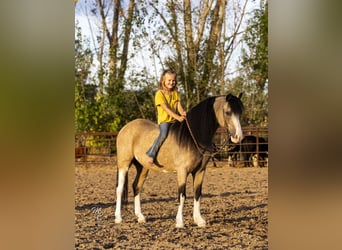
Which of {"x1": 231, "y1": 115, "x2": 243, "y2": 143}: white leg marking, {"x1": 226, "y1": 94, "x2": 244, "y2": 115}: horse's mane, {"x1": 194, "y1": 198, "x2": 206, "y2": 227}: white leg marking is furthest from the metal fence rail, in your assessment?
{"x1": 194, "y1": 198, "x2": 206, "y2": 227}: white leg marking

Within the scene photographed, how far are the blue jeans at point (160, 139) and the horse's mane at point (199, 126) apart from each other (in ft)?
0.15

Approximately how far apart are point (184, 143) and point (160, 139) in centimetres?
19

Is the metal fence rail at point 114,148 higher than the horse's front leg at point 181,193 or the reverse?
higher

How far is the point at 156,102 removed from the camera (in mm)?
4164

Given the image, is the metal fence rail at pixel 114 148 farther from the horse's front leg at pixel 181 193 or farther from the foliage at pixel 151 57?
the horse's front leg at pixel 181 193

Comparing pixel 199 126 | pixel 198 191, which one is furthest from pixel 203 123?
pixel 198 191

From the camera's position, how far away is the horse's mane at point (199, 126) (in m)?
4.14

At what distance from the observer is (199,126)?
415 centimetres

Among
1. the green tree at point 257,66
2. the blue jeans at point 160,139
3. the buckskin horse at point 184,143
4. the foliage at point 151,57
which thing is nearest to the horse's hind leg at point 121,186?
the buckskin horse at point 184,143
